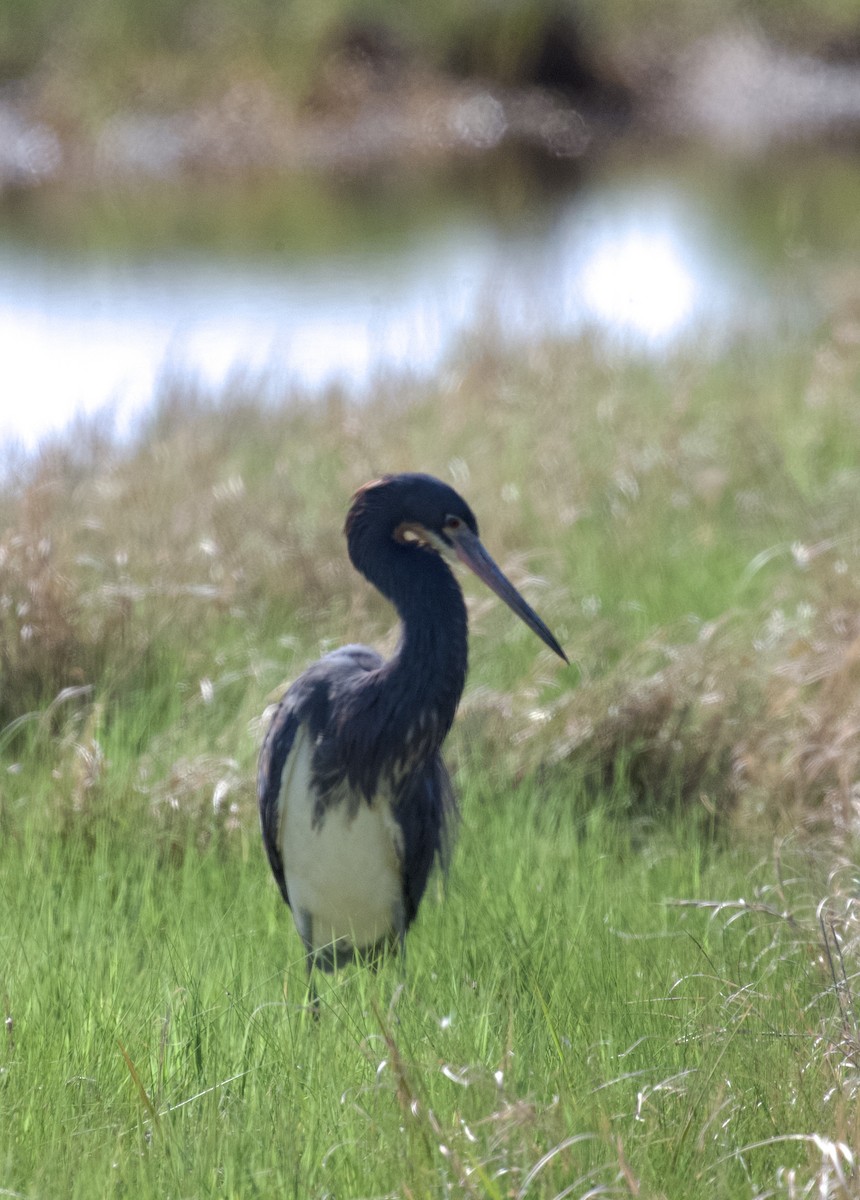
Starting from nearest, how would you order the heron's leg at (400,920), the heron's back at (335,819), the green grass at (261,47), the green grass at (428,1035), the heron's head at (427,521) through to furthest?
the green grass at (428,1035) → the heron's head at (427,521) → the heron's back at (335,819) → the heron's leg at (400,920) → the green grass at (261,47)

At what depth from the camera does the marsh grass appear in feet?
7.67

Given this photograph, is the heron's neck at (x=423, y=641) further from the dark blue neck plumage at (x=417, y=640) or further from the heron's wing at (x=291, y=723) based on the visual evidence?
the heron's wing at (x=291, y=723)

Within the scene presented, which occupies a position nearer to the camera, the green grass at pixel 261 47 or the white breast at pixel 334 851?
the white breast at pixel 334 851

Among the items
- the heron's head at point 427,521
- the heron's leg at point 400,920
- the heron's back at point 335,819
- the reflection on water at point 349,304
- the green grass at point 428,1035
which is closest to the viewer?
the green grass at point 428,1035

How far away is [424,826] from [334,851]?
0.20 metres

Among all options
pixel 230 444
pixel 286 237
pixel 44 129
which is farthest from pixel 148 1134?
pixel 44 129

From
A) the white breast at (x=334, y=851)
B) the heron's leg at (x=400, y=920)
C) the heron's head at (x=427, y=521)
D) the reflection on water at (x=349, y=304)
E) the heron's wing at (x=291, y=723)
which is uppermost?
the heron's head at (x=427, y=521)

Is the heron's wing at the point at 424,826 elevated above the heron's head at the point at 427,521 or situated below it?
below

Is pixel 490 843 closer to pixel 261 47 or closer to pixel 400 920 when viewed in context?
pixel 400 920

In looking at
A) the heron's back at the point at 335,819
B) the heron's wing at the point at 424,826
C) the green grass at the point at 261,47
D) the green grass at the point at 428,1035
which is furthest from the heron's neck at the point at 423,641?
the green grass at the point at 261,47

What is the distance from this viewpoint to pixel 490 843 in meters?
3.89

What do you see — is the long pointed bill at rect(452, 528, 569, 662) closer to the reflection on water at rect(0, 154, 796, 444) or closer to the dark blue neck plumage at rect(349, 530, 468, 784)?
the dark blue neck plumage at rect(349, 530, 468, 784)

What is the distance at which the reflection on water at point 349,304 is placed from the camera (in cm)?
1032

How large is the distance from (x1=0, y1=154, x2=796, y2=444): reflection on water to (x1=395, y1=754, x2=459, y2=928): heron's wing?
4.99 meters
